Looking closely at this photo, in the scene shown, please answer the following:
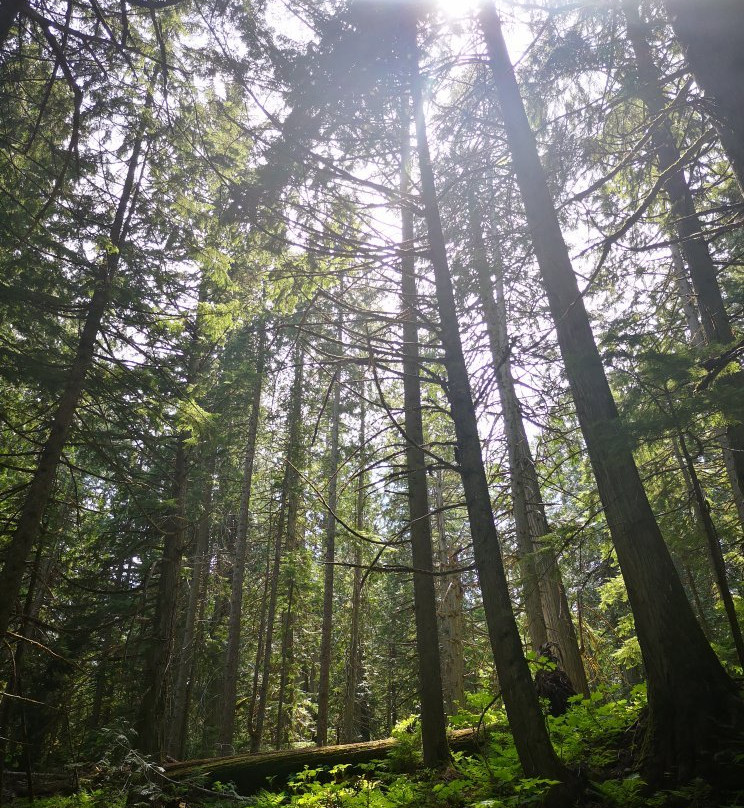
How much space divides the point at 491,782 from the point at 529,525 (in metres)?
4.91

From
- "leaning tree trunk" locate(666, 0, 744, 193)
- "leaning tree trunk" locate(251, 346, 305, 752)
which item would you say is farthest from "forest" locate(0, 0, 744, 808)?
"leaning tree trunk" locate(251, 346, 305, 752)

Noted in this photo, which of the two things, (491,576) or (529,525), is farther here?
(529,525)

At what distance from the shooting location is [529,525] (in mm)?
8977

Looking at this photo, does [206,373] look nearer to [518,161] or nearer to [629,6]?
[518,161]

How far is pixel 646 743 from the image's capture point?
4.03 m

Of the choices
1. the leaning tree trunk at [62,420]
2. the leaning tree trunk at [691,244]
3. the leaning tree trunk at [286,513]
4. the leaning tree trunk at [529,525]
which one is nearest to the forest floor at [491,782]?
the leaning tree trunk at [529,525]

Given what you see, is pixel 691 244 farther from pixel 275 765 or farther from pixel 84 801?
pixel 84 801

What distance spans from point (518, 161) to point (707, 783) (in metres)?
6.07

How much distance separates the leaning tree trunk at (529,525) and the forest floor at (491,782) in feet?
5.39

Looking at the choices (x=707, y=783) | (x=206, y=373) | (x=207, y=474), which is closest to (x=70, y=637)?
(x=207, y=474)

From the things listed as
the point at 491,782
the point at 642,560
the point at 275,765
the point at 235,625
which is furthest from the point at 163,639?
the point at 642,560

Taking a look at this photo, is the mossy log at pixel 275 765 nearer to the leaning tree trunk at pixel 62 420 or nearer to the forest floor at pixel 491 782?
the forest floor at pixel 491 782

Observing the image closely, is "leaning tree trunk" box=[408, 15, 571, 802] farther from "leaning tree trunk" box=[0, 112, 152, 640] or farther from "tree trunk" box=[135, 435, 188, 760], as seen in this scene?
"tree trunk" box=[135, 435, 188, 760]

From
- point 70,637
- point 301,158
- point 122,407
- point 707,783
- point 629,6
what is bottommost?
point 707,783
